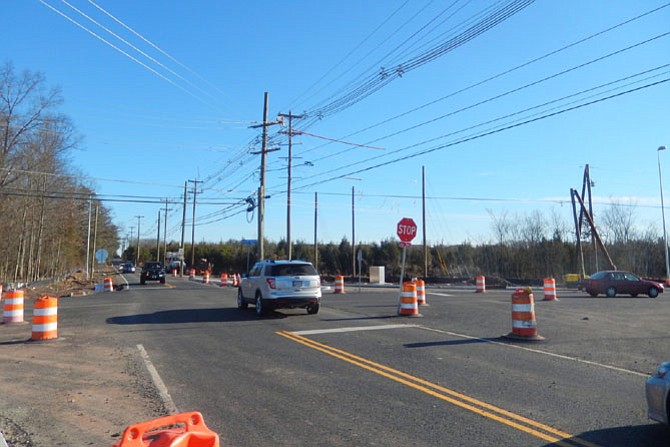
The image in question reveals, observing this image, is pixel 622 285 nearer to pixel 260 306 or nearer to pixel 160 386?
pixel 260 306

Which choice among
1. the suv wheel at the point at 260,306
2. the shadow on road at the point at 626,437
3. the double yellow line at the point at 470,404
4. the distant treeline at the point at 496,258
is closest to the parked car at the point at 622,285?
the distant treeline at the point at 496,258

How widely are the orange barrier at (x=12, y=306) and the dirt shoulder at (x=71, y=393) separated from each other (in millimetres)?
3972

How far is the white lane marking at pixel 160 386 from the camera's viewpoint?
645 cm

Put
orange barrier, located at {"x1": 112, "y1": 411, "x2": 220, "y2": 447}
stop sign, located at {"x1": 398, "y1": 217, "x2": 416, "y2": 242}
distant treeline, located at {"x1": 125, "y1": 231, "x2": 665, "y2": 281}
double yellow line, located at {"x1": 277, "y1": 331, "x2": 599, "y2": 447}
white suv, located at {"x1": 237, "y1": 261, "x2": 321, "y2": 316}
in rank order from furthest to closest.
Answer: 1. distant treeline, located at {"x1": 125, "y1": 231, "x2": 665, "y2": 281}
2. stop sign, located at {"x1": 398, "y1": 217, "x2": 416, "y2": 242}
3. white suv, located at {"x1": 237, "y1": 261, "x2": 321, "y2": 316}
4. double yellow line, located at {"x1": 277, "y1": 331, "x2": 599, "y2": 447}
5. orange barrier, located at {"x1": 112, "y1": 411, "x2": 220, "y2": 447}

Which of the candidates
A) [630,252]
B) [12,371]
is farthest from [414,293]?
[630,252]

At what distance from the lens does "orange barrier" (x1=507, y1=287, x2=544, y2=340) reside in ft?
38.7

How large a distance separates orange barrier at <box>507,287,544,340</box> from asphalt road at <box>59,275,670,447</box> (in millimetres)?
532

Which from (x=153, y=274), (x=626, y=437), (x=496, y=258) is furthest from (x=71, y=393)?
(x=496, y=258)

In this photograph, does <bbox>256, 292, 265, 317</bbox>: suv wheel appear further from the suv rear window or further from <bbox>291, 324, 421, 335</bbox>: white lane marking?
<bbox>291, 324, 421, 335</bbox>: white lane marking

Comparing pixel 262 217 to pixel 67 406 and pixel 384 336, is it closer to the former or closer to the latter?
pixel 384 336

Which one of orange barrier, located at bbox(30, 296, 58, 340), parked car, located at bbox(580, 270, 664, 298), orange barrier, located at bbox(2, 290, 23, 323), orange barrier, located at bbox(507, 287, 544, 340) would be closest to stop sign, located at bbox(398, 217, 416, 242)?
orange barrier, located at bbox(507, 287, 544, 340)

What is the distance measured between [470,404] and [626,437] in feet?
5.78

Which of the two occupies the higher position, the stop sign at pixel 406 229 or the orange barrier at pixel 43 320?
the stop sign at pixel 406 229

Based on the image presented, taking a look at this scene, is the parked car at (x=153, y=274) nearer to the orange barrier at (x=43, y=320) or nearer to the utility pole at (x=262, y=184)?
the utility pole at (x=262, y=184)
